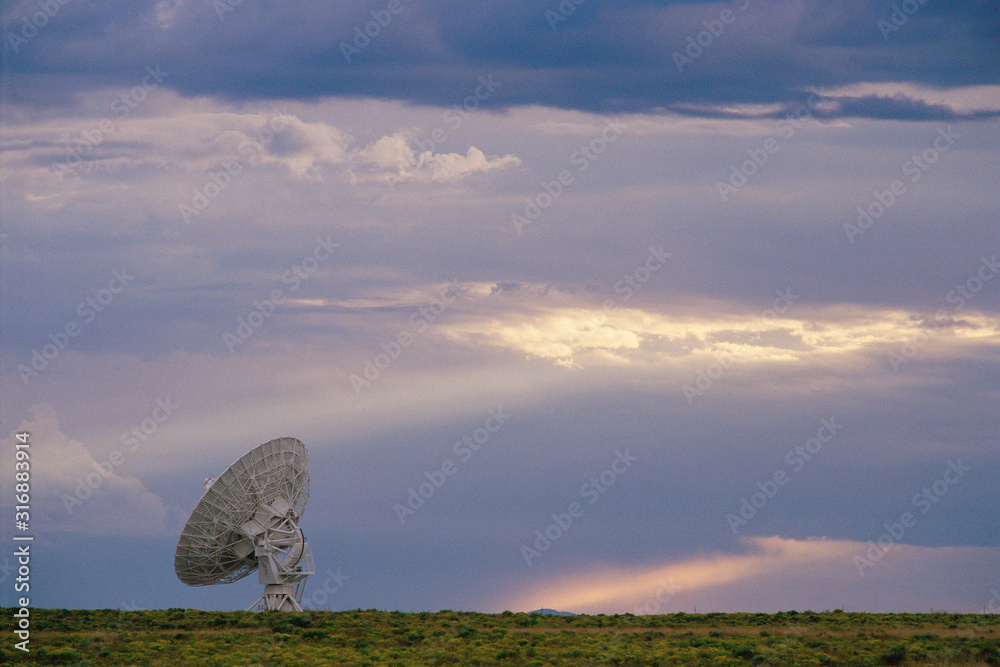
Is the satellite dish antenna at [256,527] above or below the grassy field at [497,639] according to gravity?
above

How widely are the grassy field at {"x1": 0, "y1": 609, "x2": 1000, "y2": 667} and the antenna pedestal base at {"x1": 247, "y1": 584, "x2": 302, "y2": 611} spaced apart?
5.76ft

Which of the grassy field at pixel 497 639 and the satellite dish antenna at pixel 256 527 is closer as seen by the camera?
the grassy field at pixel 497 639

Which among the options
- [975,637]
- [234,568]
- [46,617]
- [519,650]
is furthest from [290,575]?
[975,637]

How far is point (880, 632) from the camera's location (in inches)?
2867

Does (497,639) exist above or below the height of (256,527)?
below

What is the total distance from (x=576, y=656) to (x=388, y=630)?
49.7 ft

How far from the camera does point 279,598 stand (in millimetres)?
82438

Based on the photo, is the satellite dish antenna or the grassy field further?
the satellite dish antenna

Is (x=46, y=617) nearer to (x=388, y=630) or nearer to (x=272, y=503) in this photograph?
(x=272, y=503)

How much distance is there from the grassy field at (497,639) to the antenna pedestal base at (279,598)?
1.75 meters

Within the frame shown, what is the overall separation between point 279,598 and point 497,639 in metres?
18.6

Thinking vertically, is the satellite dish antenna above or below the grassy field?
above

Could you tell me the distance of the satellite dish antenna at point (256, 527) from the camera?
78938mm

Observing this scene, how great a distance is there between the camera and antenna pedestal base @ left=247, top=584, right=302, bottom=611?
82.1 m
